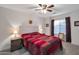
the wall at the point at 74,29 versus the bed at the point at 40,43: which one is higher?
the wall at the point at 74,29

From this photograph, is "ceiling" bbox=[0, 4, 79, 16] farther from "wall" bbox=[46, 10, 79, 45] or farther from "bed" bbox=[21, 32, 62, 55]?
"bed" bbox=[21, 32, 62, 55]

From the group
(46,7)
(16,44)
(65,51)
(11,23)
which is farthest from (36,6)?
(65,51)

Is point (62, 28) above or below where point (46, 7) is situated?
below

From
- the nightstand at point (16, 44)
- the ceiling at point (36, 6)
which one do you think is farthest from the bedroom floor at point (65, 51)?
the ceiling at point (36, 6)

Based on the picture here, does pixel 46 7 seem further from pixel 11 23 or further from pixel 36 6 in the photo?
pixel 11 23

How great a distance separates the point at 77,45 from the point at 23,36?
930 millimetres

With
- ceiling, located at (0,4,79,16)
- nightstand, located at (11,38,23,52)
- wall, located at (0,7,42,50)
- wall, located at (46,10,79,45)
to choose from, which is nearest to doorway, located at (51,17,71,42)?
wall, located at (46,10,79,45)

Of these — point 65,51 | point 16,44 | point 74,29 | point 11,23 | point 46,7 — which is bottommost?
point 65,51

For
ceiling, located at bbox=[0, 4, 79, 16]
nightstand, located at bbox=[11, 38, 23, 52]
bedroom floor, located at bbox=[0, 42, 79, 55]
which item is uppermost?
ceiling, located at bbox=[0, 4, 79, 16]

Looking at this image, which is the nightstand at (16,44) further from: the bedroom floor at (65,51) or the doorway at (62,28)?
the doorway at (62,28)

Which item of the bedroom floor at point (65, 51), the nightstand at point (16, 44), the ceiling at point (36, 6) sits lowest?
the bedroom floor at point (65, 51)

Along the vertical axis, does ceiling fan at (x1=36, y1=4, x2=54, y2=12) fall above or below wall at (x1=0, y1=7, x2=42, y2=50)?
above
